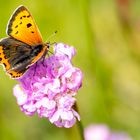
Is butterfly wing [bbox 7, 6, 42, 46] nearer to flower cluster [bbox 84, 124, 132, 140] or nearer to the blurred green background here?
the blurred green background

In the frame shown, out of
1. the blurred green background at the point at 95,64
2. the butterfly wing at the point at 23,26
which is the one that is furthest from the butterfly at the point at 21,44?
the blurred green background at the point at 95,64

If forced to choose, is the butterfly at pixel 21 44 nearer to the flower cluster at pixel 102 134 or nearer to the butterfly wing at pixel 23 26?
the butterfly wing at pixel 23 26

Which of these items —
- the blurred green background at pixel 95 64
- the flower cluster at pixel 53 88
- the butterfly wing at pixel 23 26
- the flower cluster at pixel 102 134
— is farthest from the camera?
the blurred green background at pixel 95 64

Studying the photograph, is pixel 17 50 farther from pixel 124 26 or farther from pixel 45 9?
pixel 45 9

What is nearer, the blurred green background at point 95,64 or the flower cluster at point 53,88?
the flower cluster at point 53,88

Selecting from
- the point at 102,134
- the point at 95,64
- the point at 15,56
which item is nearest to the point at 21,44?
the point at 15,56

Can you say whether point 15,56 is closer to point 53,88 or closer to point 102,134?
point 53,88

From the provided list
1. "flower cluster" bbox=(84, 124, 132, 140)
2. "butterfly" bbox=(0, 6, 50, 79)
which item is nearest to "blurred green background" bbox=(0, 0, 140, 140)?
"flower cluster" bbox=(84, 124, 132, 140)
